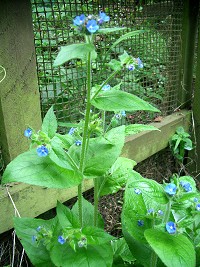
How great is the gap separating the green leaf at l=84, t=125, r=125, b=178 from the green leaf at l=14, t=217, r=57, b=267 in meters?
0.31

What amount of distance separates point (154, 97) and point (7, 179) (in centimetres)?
146

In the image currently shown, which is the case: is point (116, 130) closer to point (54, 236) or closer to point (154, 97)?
point (54, 236)

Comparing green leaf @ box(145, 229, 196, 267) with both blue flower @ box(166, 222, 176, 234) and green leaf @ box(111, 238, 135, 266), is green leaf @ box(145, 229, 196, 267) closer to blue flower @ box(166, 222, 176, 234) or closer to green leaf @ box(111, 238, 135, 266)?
blue flower @ box(166, 222, 176, 234)

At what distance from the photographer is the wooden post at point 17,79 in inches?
52.6

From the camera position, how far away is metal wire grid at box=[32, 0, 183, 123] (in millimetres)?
1585

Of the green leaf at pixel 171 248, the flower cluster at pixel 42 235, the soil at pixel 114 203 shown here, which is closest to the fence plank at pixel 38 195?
the soil at pixel 114 203

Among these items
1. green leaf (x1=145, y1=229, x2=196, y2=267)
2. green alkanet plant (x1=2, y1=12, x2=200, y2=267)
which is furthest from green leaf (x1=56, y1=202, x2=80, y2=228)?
green leaf (x1=145, y1=229, x2=196, y2=267)

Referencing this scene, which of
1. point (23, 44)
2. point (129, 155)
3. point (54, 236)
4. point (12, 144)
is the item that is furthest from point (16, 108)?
point (129, 155)

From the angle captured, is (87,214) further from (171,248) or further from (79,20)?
(79,20)

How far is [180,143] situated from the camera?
7.88 ft

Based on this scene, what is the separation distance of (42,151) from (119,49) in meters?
1.15

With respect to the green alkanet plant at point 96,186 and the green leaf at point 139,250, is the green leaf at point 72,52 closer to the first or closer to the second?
the green alkanet plant at point 96,186

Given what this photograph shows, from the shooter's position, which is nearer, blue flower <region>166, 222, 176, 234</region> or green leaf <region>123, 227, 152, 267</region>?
blue flower <region>166, 222, 176, 234</region>

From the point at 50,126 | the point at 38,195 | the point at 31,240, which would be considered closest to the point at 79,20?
the point at 50,126
